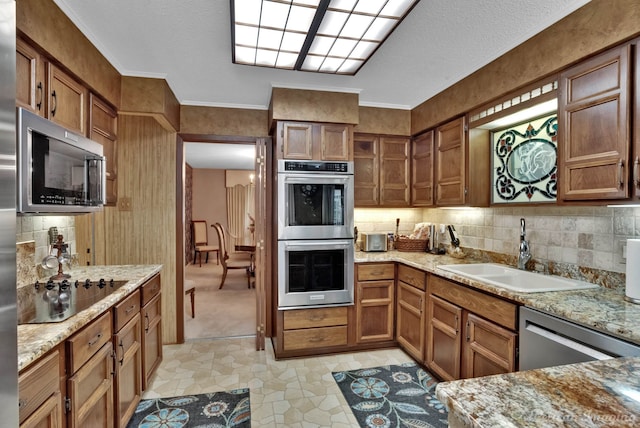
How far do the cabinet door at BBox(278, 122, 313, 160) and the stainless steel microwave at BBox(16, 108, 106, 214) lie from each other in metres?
1.41

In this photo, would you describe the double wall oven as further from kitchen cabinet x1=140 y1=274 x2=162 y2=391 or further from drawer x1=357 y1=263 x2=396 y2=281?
kitchen cabinet x1=140 y1=274 x2=162 y2=391

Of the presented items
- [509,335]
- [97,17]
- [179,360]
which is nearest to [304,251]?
[179,360]

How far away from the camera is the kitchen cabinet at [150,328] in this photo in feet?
7.27

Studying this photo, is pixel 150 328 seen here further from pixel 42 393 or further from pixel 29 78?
pixel 29 78

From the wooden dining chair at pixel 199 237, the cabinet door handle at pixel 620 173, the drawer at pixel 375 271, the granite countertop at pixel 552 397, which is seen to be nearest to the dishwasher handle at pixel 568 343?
the granite countertop at pixel 552 397

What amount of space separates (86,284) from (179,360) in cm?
140

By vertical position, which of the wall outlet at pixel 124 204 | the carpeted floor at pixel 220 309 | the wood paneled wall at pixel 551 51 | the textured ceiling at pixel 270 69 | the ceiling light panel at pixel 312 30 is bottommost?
the carpeted floor at pixel 220 309

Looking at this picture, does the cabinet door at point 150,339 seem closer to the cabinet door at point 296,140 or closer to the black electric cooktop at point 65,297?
the black electric cooktop at point 65,297

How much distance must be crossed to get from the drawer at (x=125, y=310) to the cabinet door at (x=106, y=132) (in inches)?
34.4

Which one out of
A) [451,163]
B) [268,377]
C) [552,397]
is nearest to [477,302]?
[451,163]

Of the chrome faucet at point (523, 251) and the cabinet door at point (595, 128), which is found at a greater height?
the cabinet door at point (595, 128)

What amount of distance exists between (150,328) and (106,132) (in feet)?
4.85

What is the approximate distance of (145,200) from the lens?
10.4 ft

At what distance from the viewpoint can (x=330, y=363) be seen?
2865 millimetres
